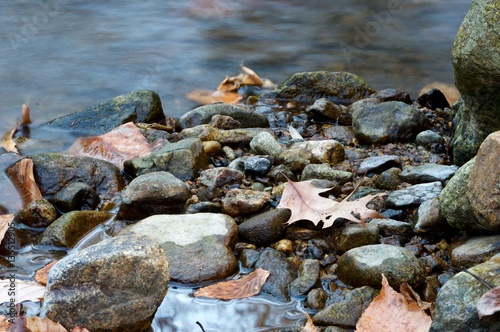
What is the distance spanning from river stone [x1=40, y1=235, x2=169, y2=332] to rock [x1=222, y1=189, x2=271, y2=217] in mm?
1032

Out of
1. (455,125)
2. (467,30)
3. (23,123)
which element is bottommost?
(23,123)

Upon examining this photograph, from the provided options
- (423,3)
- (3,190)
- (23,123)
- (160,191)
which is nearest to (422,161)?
(160,191)

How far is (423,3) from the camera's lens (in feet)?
30.9

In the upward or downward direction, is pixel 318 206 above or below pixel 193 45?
above

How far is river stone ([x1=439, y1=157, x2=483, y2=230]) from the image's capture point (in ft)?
10.1

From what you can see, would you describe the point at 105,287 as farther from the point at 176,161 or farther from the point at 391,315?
the point at 176,161

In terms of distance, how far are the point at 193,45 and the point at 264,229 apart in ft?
16.0

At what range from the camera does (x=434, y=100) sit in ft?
18.0

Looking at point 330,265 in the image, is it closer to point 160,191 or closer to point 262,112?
point 160,191

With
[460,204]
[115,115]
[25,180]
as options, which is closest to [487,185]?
[460,204]

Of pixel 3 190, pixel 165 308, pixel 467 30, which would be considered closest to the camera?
pixel 165 308

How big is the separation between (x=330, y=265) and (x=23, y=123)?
3592 millimetres

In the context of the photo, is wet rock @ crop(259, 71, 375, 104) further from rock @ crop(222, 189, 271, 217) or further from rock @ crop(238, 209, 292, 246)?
rock @ crop(238, 209, 292, 246)

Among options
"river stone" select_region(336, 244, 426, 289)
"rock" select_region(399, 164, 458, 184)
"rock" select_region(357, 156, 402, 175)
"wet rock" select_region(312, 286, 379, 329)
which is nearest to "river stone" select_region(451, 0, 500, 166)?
"rock" select_region(399, 164, 458, 184)
